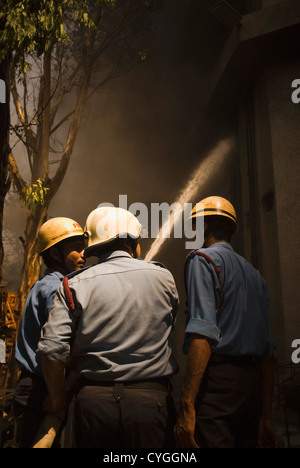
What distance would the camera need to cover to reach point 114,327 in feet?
7.52

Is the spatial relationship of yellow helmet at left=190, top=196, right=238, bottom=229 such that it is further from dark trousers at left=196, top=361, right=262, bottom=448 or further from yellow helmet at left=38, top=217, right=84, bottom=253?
yellow helmet at left=38, top=217, right=84, bottom=253

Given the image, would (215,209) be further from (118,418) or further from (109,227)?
(118,418)

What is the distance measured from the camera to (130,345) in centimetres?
229

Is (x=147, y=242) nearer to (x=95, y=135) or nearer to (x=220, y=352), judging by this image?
(x=95, y=135)

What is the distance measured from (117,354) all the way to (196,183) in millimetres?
13979

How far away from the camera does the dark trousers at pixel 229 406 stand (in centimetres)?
233

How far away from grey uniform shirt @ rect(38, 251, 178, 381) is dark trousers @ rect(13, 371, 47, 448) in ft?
2.07

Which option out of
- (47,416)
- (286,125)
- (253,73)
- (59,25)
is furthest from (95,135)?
(47,416)

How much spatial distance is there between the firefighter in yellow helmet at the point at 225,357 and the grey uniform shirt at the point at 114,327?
0.19m

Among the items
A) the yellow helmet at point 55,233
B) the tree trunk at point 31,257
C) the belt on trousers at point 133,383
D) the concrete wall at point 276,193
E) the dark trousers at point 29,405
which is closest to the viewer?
the belt on trousers at point 133,383

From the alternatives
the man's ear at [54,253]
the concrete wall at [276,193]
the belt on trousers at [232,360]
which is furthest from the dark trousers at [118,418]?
the concrete wall at [276,193]

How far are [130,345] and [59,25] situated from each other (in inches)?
177

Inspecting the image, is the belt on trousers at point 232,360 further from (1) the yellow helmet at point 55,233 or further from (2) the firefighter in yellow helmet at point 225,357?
(1) the yellow helmet at point 55,233

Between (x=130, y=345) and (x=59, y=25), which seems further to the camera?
(x=59, y=25)
